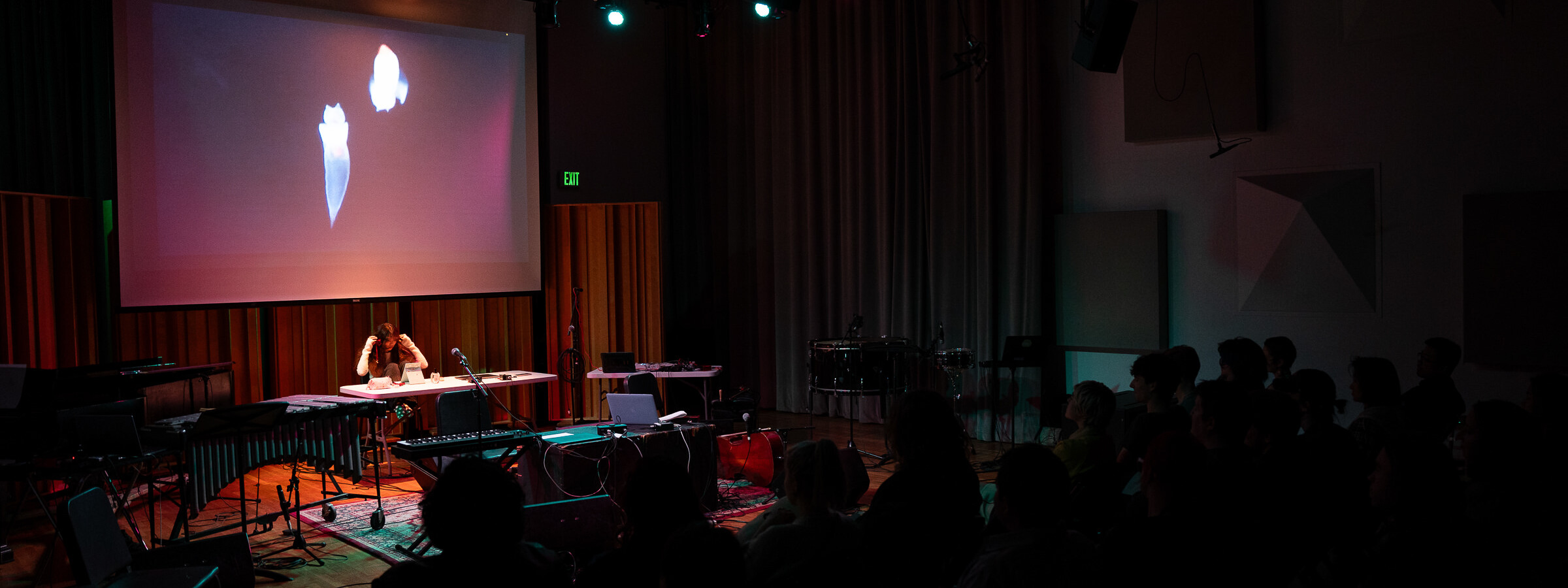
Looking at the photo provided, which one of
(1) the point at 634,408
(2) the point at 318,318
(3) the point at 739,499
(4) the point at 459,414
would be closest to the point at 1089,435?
(1) the point at 634,408

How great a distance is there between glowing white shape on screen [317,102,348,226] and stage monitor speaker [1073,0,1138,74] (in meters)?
5.63

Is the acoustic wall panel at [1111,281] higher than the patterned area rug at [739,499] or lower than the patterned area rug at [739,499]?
higher

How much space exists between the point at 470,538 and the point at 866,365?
17.8 feet

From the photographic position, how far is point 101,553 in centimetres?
333

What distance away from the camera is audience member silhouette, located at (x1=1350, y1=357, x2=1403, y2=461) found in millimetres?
4086

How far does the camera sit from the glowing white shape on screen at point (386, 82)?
8141mm

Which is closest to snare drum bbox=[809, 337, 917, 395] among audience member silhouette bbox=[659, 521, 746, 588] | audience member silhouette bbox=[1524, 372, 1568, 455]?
audience member silhouette bbox=[1524, 372, 1568, 455]

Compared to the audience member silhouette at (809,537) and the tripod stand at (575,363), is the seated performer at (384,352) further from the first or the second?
the audience member silhouette at (809,537)

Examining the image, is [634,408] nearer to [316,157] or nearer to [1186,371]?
[1186,371]

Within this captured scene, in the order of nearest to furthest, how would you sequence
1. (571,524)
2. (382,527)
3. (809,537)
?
(809,537)
(571,524)
(382,527)

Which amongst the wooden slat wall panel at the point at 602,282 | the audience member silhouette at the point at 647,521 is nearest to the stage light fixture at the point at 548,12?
the wooden slat wall panel at the point at 602,282

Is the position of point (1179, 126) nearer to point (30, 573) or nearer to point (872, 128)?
point (872, 128)

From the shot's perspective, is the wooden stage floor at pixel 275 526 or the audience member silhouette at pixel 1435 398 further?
the wooden stage floor at pixel 275 526

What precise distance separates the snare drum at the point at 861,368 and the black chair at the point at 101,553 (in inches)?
186
